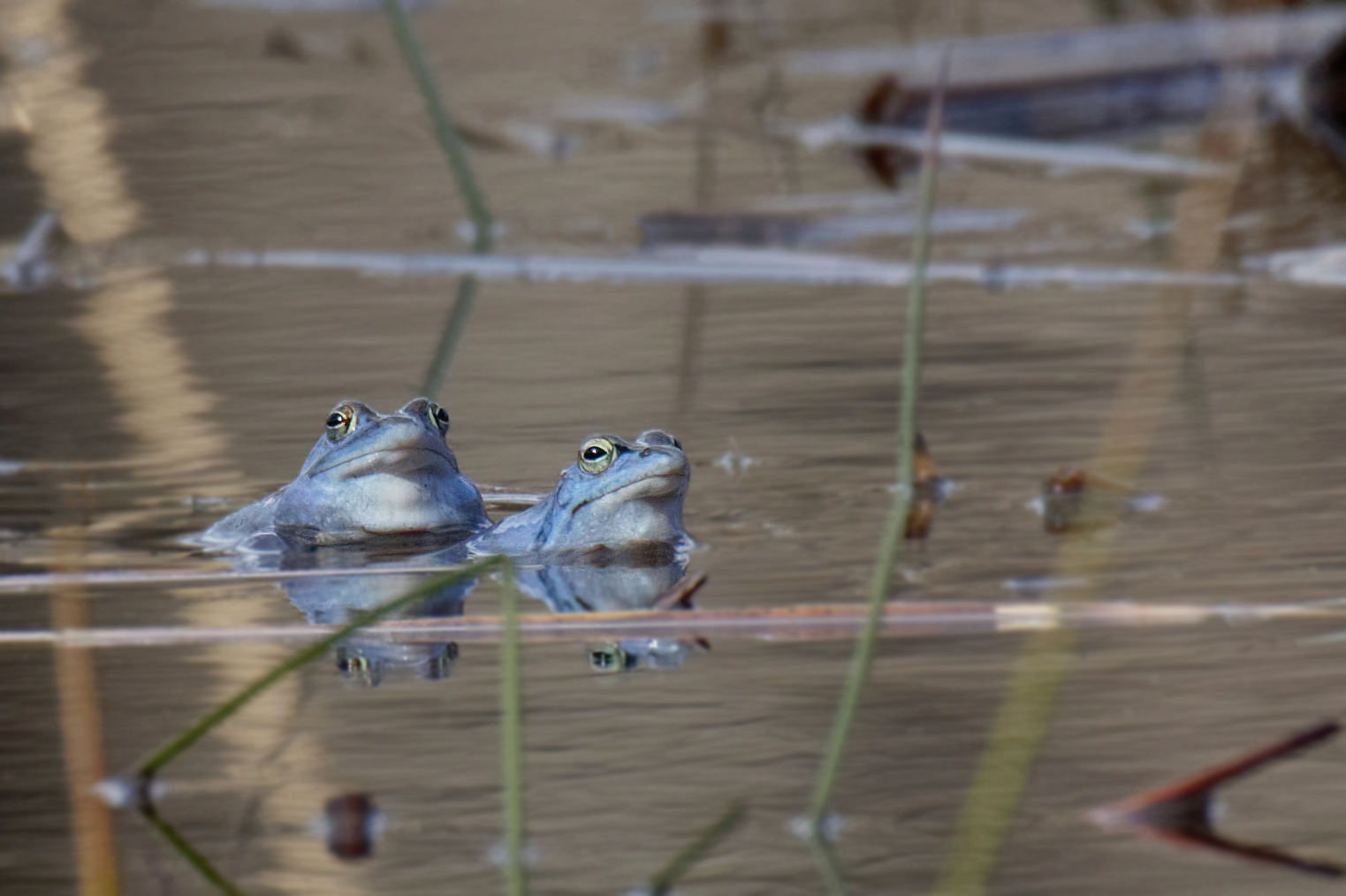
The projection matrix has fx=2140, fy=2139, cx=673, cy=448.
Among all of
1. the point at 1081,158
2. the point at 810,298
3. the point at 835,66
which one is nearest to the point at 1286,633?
the point at 810,298

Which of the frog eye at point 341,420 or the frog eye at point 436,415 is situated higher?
the frog eye at point 341,420

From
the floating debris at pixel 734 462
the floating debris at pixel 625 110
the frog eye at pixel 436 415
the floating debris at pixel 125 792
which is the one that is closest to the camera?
the floating debris at pixel 125 792

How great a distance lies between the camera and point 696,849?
1898mm

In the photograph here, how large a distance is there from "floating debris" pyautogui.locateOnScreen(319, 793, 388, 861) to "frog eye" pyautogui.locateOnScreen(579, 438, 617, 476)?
1161mm

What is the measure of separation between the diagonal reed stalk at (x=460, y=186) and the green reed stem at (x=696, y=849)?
2246mm

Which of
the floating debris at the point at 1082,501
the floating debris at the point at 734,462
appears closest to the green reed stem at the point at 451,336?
the floating debris at the point at 734,462

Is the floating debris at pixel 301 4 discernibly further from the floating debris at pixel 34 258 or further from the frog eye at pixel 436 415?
the frog eye at pixel 436 415

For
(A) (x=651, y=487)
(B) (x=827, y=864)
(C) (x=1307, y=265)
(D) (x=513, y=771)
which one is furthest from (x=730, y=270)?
(D) (x=513, y=771)

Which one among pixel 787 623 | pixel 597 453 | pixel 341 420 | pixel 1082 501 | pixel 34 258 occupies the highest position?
pixel 34 258

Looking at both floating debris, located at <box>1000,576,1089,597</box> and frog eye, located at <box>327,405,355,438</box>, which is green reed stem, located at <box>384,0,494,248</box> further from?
floating debris, located at <box>1000,576,1089,597</box>

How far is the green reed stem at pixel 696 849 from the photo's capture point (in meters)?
1.81

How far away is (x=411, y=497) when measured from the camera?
11.3 feet

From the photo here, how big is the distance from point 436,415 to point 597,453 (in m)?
0.37

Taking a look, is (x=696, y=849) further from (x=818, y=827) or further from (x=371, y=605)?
(x=371, y=605)
